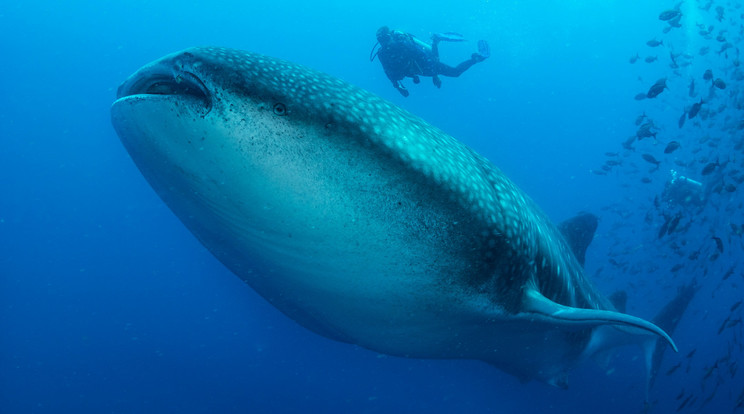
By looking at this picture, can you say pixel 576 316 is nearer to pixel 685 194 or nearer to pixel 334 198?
pixel 334 198

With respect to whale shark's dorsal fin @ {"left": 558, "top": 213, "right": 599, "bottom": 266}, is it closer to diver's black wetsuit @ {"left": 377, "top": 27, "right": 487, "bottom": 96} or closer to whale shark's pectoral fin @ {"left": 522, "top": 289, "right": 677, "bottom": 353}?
whale shark's pectoral fin @ {"left": 522, "top": 289, "right": 677, "bottom": 353}

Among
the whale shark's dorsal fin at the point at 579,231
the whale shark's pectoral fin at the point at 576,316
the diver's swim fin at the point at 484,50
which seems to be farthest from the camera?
the diver's swim fin at the point at 484,50

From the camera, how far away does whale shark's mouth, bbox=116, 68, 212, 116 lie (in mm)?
1576

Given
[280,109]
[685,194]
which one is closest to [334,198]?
[280,109]

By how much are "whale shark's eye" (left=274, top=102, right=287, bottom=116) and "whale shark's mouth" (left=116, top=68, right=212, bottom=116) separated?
0.76 feet

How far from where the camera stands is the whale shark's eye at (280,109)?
1.62 meters

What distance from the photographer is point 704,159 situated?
47.0 feet

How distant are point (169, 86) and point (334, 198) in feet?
2.72

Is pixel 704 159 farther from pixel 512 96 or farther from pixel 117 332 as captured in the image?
pixel 512 96

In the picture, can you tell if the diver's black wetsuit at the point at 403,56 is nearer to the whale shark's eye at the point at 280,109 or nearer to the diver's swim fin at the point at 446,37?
→ the diver's swim fin at the point at 446,37

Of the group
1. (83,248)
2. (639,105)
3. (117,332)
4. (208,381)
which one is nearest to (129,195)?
(83,248)

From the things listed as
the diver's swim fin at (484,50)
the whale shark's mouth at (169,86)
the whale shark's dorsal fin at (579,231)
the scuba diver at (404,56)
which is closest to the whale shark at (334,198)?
the whale shark's mouth at (169,86)

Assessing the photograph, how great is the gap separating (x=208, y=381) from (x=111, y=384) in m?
5.33

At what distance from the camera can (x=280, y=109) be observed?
1.63 metres
